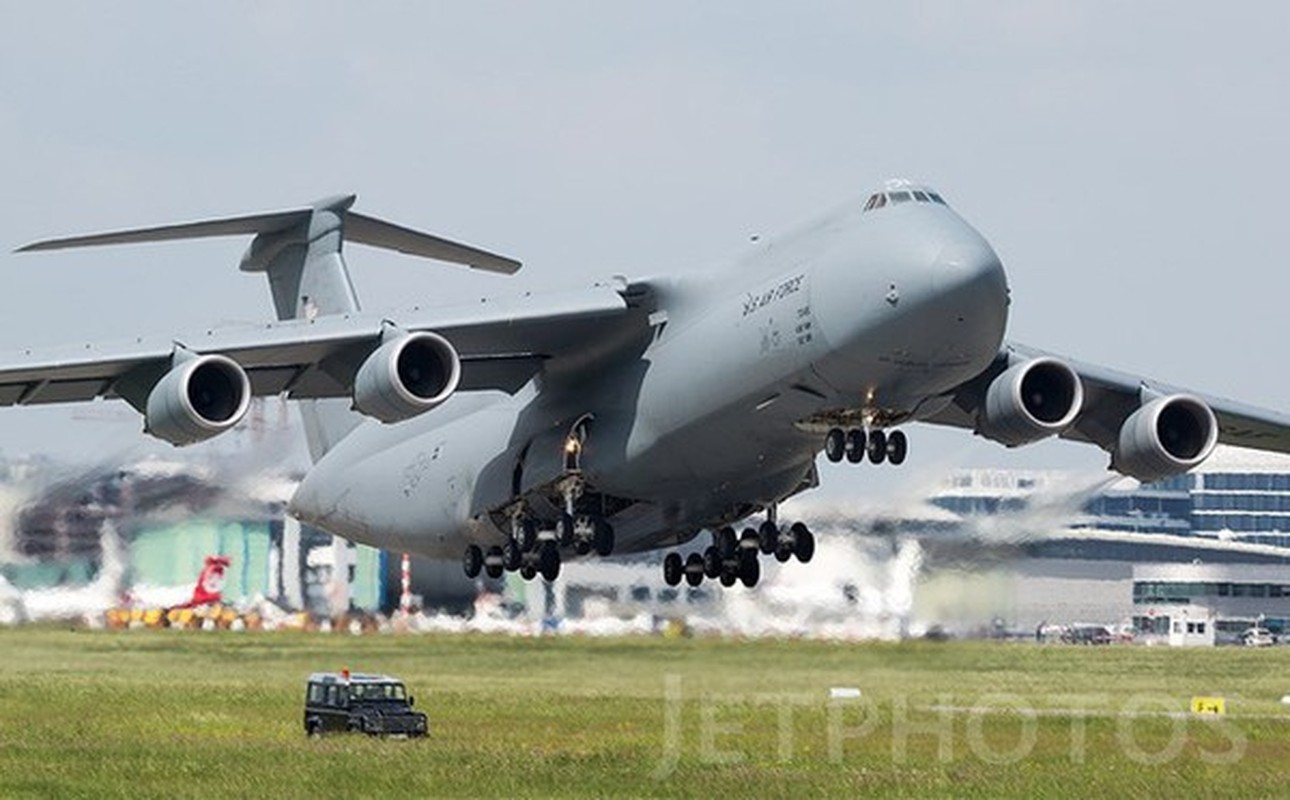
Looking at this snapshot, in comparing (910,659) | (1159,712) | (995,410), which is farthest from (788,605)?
(995,410)

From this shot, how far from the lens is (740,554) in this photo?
2667cm

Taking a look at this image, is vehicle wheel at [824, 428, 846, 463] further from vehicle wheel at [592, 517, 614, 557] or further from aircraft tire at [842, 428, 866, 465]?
vehicle wheel at [592, 517, 614, 557]

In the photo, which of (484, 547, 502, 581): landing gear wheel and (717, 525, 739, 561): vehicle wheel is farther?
(484, 547, 502, 581): landing gear wheel

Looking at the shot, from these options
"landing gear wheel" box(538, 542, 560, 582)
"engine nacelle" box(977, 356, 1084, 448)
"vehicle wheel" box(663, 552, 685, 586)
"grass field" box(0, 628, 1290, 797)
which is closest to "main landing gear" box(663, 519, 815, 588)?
"vehicle wheel" box(663, 552, 685, 586)

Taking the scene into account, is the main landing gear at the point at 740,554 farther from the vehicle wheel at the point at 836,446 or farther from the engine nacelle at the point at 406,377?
the engine nacelle at the point at 406,377

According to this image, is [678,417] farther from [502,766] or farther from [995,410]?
[502,766]

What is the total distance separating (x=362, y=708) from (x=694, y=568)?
6.07m

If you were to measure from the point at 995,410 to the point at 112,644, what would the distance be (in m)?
16.8

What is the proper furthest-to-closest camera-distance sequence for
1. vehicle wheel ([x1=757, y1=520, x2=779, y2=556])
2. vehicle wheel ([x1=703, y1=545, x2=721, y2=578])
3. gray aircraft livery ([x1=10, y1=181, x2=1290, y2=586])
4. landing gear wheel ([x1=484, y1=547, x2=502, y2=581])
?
landing gear wheel ([x1=484, y1=547, x2=502, y2=581])
vehicle wheel ([x1=703, y1=545, x2=721, y2=578])
vehicle wheel ([x1=757, y1=520, x2=779, y2=556])
gray aircraft livery ([x1=10, y1=181, x2=1290, y2=586])

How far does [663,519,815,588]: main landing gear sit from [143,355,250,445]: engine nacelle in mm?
5288

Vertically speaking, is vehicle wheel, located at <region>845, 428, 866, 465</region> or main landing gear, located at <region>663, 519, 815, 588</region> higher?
vehicle wheel, located at <region>845, 428, 866, 465</region>

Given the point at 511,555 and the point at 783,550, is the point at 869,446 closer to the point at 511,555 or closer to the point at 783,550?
the point at 783,550

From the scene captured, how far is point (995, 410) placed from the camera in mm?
25047

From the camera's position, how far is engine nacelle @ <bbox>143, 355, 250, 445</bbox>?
76.4ft
